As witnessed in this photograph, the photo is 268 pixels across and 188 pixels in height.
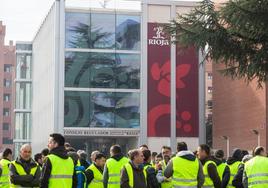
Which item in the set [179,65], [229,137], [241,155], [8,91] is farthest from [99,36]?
[8,91]

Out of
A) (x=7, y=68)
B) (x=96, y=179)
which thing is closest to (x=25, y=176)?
(x=96, y=179)

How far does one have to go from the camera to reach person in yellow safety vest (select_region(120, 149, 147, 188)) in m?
10.8

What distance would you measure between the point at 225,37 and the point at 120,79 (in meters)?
34.5

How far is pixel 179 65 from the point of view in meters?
55.0

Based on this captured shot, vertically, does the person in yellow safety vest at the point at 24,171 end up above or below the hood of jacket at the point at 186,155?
below

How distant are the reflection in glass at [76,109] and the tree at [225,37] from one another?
3331 centimetres

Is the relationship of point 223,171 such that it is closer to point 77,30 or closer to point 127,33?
point 77,30

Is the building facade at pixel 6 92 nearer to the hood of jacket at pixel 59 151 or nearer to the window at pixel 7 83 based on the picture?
the window at pixel 7 83

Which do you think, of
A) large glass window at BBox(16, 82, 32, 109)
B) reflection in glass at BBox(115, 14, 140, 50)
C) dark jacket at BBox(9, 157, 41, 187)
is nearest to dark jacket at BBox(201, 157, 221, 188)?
dark jacket at BBox(9, 157, 41, 187)

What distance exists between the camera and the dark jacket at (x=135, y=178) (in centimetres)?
1080

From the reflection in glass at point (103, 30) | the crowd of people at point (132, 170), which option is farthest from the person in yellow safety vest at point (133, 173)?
the reflection in glass at point (103, 30)

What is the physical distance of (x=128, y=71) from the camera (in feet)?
177

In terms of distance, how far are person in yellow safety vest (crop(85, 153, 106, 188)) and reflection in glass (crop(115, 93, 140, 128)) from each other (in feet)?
130

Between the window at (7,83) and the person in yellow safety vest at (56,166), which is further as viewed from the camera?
the window at (7,83)
